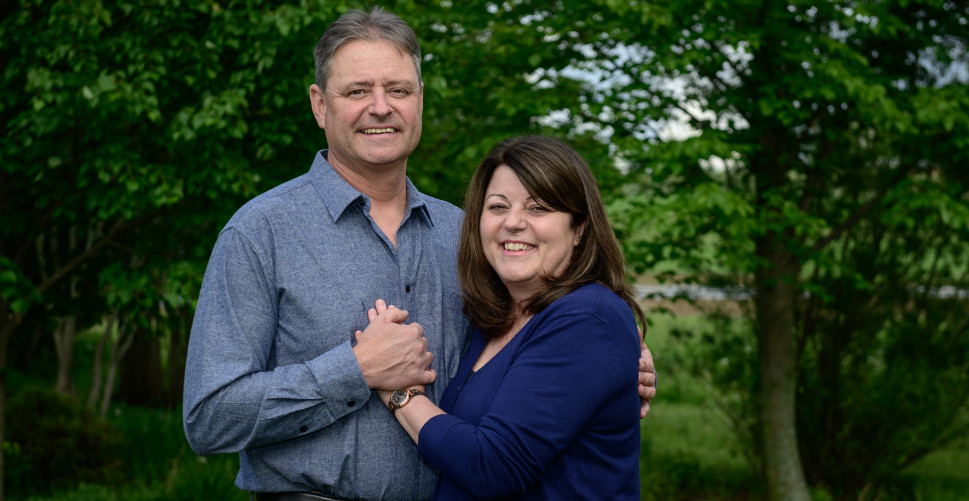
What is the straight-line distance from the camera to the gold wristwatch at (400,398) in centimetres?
218

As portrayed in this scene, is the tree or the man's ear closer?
the man's ear

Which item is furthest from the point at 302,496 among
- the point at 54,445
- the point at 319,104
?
the point at 54,445

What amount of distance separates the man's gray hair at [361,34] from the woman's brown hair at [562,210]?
1.38 ft

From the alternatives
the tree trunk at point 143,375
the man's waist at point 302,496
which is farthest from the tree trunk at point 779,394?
the tree trunk at point 143,375

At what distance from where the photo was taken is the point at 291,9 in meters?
4.62

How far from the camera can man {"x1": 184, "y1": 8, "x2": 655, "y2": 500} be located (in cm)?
207

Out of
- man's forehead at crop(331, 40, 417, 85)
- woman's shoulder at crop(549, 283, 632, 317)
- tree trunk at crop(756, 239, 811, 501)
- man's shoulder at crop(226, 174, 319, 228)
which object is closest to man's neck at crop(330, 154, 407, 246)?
man's shoulder at crop(226, 174, 319, 228)

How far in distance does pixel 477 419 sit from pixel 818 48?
18.0ft

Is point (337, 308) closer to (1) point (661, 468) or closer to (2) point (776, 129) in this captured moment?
(2) point (776, 129)

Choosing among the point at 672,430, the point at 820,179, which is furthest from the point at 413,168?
the point at 672,430

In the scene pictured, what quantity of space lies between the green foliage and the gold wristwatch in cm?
590

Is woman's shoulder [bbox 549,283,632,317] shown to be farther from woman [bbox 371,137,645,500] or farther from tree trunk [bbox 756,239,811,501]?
tree trunk [bbox 756,239,811,501]

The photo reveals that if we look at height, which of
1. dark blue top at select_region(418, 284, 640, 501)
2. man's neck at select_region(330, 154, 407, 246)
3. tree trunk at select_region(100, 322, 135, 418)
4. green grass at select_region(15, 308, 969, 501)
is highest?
man's neck at select_region(330, 154, 407, 246)

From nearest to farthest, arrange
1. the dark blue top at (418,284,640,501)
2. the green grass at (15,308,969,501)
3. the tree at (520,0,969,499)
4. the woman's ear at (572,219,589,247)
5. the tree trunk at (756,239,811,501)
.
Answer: the dark blue top at (418,284,640,501) → the woman's ear at (572,219,589,247) → the tree at (520,0,969,499) → the green grass at (15,308,969,501) → the tree trunk at (756,239,811,501)
